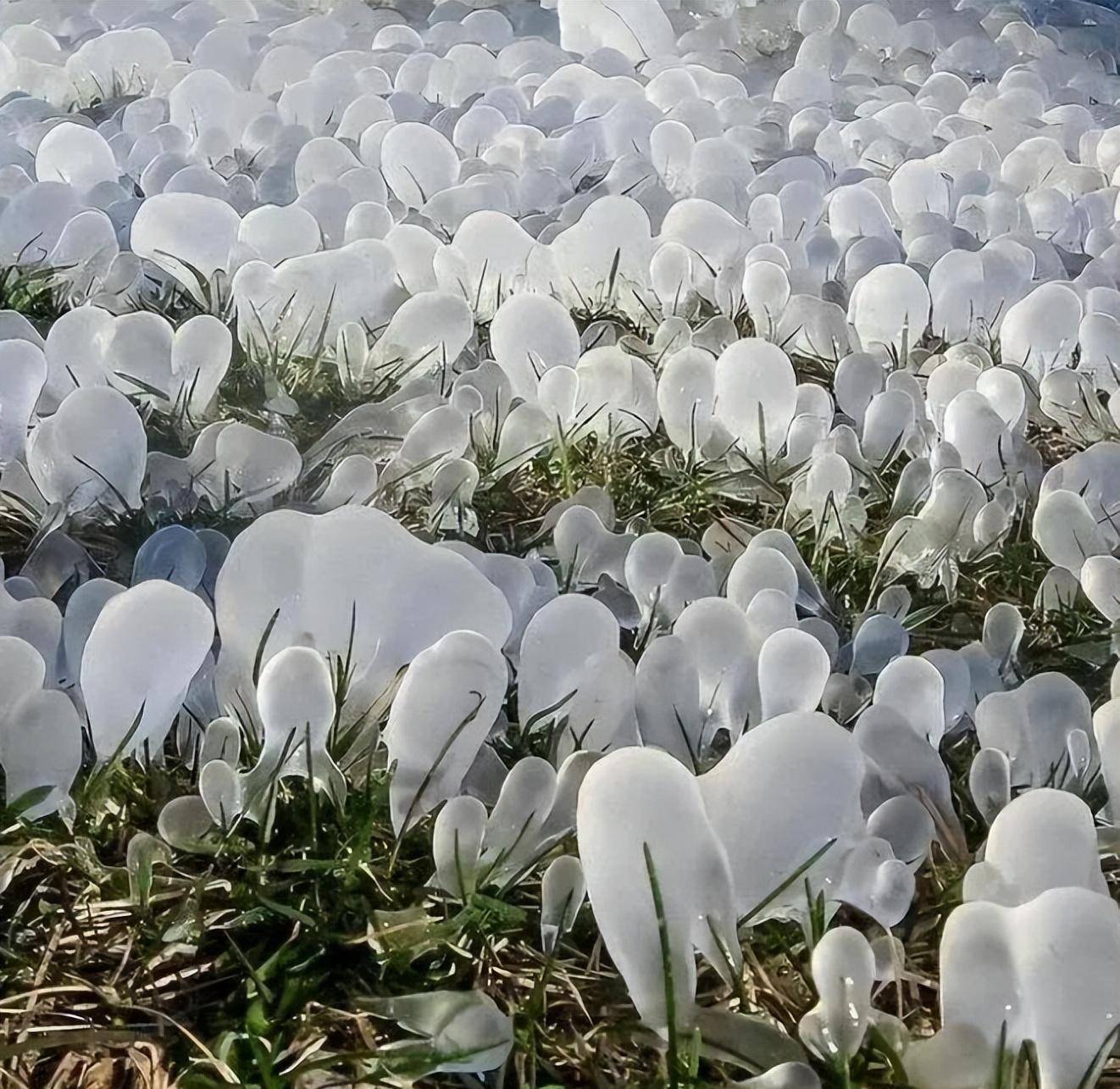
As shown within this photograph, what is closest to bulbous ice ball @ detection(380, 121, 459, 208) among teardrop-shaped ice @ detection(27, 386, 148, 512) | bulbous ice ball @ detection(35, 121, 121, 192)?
bulbous ice ball @ detection(35, 121, 121, 192)

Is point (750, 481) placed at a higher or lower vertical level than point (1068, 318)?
lower

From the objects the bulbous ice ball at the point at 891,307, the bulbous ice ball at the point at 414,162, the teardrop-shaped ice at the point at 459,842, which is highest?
the bulbous ice ball at the point at 891,307

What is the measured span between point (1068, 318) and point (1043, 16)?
4.50 feet

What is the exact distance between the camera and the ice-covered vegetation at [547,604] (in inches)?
18.8

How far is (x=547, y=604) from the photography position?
24.4 inches

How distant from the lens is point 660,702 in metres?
0.62

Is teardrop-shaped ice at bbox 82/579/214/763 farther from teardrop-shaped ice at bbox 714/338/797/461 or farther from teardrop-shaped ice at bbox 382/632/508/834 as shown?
teardrop-shaped ice at bbox 714/338/797/461

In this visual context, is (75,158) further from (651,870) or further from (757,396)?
(651,870)

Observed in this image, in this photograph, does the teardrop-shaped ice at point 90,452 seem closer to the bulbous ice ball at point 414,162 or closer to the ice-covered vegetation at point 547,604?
the ice-covered vegetation at point 547,604

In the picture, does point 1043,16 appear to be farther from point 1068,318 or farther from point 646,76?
point 1068,318

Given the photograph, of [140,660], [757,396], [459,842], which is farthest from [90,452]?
[757,396]

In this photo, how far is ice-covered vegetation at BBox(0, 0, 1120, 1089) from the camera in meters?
0.48

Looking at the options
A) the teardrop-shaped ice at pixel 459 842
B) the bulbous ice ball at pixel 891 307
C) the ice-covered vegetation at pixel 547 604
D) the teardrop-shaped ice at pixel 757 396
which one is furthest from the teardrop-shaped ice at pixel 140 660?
the bulbous ice ball at pixel 891 307

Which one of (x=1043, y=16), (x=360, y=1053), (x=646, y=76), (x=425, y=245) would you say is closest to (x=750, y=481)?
(x=425, y=245)
